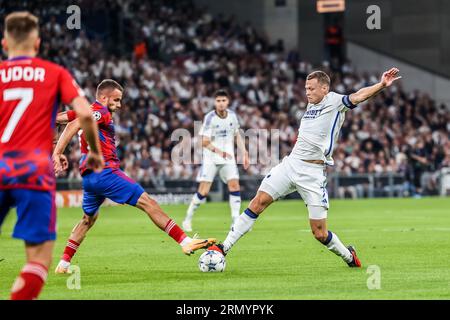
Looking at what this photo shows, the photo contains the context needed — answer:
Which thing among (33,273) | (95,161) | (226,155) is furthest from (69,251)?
(226,155)

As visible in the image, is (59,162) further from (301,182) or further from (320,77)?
(320,77)

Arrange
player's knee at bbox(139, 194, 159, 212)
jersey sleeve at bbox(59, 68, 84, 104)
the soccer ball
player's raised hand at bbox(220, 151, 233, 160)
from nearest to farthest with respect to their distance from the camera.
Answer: jersey sleeve at bbox(59, 68, 84, 104)
player's knee at bbox(139, 194, 159, 212)
the soccer ball
player's raised hand at bbox(220, 151, 233, 160)

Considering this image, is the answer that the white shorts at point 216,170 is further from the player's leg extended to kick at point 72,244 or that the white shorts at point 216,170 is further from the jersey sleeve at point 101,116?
the jersey sleeve at point 101,116

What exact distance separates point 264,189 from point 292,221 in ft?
36.3

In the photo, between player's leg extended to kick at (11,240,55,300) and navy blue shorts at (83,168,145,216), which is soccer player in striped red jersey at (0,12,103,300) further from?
navy blue shorts at (83,168,145,216)

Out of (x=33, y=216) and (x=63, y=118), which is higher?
(x=63, y=118)

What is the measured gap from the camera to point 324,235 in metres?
11.9

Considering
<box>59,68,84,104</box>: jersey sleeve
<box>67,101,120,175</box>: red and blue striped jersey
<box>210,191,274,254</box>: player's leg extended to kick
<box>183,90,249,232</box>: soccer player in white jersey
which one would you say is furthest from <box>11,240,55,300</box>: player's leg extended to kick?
<box>183,90,249,232</box>: soccer player in white jersey

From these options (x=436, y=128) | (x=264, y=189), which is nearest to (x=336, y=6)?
(x=436, y=128)

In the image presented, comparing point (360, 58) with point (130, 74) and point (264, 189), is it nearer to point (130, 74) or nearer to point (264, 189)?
point (130, 74)

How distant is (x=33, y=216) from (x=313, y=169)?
5555 mm

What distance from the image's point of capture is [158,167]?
33594 millimetres

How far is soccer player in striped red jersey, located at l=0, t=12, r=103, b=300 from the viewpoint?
7207 mm

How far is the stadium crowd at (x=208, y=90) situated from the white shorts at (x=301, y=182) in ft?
67.3
